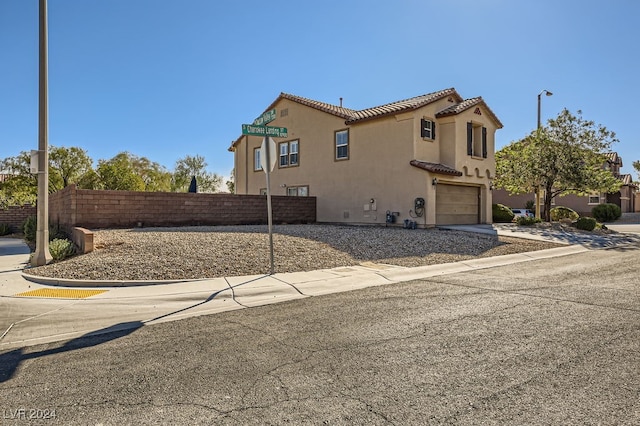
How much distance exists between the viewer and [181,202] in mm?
18531

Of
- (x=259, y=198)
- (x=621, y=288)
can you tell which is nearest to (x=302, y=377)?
(x=621, y=288)

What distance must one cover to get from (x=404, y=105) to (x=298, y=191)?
8.35 m

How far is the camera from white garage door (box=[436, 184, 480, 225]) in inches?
822

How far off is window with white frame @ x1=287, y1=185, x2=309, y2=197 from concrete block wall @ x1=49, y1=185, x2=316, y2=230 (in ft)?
7.23

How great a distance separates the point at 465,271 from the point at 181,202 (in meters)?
12.8

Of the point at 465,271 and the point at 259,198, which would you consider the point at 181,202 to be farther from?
the point at 465,271

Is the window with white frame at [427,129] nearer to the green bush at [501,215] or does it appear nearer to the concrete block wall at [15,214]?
the green bush at [501,215]

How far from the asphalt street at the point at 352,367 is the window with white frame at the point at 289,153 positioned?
19.9 metres

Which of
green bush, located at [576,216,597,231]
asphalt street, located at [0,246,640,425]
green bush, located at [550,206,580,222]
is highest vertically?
green bush, located at [550,206,580,222]

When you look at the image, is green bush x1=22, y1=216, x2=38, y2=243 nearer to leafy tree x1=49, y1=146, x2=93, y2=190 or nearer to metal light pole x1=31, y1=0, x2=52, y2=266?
metal light pole x1=31, y1=0, x2=52, y2=266

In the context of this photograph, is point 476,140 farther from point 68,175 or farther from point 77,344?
point 68,175

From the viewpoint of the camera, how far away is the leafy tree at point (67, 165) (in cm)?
3788

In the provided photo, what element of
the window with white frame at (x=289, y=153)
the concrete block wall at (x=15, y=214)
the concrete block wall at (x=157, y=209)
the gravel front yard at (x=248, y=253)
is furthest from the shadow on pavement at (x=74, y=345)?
the concrete block wall at (x=15, y=214)

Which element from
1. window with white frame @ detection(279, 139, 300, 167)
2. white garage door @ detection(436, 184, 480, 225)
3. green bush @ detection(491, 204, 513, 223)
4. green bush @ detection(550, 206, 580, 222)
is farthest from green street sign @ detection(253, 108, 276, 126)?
green bush @ detection(550, 206, 580, 222)
